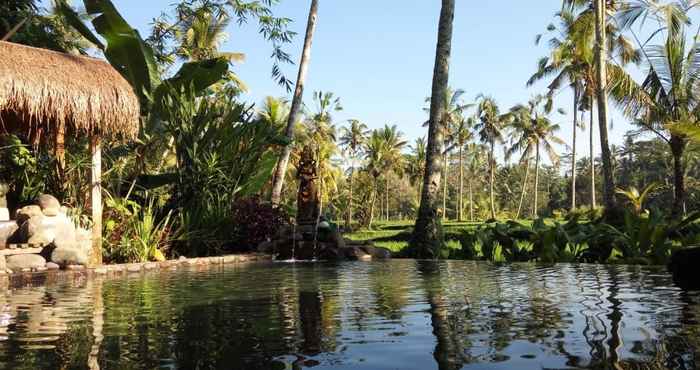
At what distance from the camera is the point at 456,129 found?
1876 inches

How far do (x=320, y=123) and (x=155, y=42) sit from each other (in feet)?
53.9

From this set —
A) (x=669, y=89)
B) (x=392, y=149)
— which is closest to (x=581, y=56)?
(x=669, y=89)

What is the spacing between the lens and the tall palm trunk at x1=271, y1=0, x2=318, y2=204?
626 inches

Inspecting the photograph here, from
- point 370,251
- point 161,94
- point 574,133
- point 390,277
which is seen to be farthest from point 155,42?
point 574,133

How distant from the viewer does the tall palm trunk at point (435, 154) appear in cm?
1109

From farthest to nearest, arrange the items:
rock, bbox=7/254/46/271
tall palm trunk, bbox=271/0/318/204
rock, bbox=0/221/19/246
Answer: tall palm trunk, bbox=271/0/318/204, rock, bbox=0/221/19/246, rock, bbox=7/254/46/271

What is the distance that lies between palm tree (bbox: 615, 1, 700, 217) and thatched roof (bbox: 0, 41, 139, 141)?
43.7 ft

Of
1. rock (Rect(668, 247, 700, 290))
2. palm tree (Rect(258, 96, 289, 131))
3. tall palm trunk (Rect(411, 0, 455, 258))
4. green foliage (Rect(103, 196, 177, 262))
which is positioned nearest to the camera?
rock (Rect(668, 247, 700, 290))

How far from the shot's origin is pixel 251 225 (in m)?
12.6

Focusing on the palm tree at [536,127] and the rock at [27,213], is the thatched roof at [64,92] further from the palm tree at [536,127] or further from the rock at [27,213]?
the palm tree at [536,127]

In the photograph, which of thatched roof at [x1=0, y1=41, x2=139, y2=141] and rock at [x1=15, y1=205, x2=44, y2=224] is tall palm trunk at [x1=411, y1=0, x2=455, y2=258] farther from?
rock at [x1=15, y1=205, x2=44, y2=224]

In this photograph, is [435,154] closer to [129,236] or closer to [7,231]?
[129,236]

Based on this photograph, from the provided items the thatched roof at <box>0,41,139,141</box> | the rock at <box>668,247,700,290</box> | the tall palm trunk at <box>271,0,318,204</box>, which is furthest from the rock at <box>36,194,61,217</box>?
the rock at <box>668,247,700,290</box>

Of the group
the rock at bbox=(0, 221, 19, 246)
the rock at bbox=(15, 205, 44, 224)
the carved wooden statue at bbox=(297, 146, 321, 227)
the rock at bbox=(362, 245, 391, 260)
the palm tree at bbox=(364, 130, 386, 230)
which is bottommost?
the rock at bbox=(362, 245, 391, 260)
